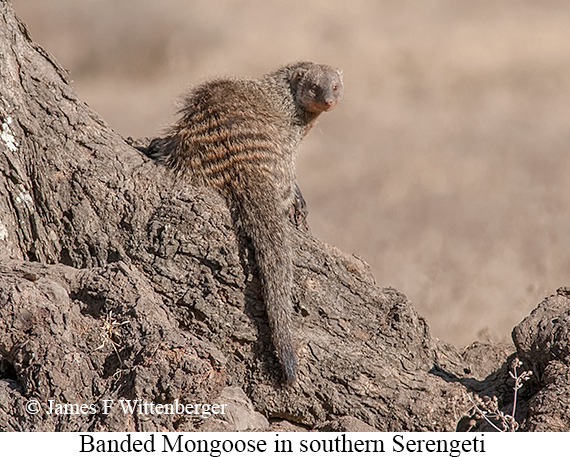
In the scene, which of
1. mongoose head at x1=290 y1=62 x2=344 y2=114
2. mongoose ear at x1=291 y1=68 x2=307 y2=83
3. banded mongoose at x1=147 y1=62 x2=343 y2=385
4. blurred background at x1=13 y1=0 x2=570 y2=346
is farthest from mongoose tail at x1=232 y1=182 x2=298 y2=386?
blurred background at x1=13 y1=0 x2=570 y2=346

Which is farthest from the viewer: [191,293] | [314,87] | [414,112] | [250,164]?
[414,112]

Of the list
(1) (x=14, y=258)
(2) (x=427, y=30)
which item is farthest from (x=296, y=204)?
(2) (x=427, y=30)

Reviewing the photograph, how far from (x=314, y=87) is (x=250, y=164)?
1495mm

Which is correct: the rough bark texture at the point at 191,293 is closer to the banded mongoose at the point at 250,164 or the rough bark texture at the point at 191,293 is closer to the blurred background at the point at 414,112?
the banded mongoose at the point at 250,164

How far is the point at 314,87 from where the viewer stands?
5375mm

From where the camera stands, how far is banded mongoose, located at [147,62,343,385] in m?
3.78

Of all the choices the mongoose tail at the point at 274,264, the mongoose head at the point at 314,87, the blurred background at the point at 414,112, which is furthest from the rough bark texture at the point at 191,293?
the blurred background at the point at 414,112

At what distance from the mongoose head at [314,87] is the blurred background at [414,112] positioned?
0.70m

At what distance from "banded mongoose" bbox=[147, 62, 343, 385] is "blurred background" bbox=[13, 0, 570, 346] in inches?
78.2

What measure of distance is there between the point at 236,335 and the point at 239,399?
28 cm

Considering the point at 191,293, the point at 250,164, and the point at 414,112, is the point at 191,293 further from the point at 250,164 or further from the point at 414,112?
the point at 414,112

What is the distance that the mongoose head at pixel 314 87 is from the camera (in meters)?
5.31

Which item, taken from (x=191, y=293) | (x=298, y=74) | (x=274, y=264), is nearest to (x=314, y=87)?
(x=298, y=74)

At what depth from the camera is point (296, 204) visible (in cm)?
436
